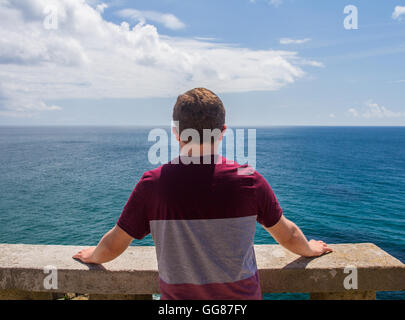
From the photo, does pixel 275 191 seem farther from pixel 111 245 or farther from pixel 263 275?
pixel 111 245

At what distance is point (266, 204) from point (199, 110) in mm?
668

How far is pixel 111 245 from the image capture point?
82.0 inches

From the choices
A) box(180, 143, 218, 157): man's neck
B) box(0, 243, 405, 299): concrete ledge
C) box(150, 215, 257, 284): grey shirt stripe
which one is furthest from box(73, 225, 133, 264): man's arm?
box(180, 143, 218, 157): man's neck

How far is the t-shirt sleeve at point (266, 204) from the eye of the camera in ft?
5.90

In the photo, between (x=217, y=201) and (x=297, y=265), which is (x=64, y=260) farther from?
(x=297, y=265)

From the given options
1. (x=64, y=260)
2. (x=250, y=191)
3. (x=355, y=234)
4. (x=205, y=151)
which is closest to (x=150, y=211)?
(x=205, y=151)

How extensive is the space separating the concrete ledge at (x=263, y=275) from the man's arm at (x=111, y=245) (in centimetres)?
19

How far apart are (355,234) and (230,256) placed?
30866 millimetres

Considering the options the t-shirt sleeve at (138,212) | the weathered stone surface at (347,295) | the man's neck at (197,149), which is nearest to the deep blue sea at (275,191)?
the weathered stone surface at (347,295)

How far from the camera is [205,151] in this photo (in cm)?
182

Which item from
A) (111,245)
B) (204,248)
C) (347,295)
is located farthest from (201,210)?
(347,295)

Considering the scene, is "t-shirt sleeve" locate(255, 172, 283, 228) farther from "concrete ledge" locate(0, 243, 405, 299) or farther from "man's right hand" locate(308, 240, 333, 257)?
"man's right hand" locate(308, 240, 333, 257)

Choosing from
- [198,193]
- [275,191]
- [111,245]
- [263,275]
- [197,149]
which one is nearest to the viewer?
[198,193]

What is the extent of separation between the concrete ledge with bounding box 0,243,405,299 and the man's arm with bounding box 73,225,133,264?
0.19m
